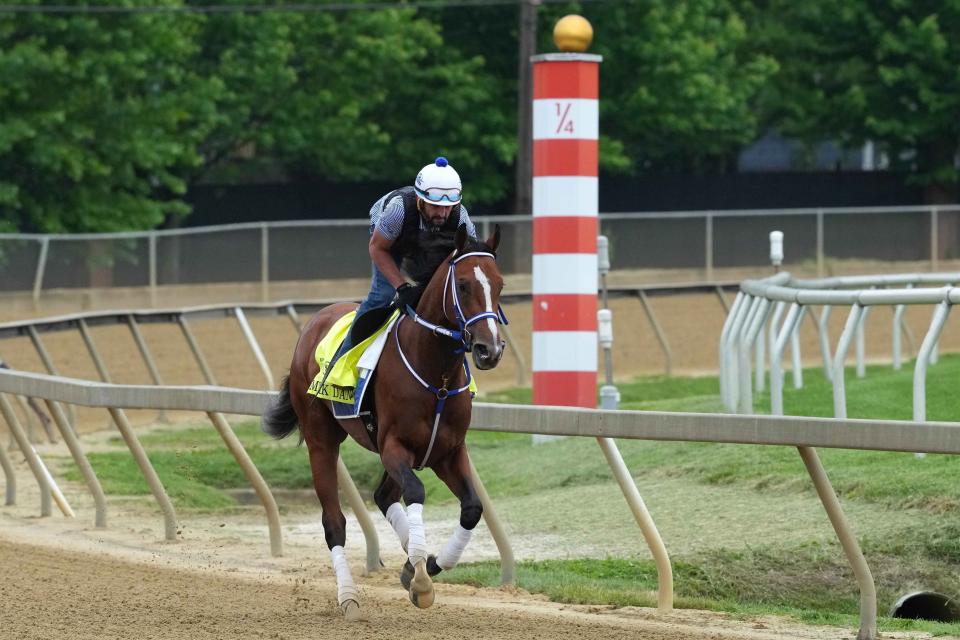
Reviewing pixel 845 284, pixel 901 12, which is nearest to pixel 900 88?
pixel 901 12

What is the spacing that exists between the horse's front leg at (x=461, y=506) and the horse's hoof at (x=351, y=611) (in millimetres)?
337

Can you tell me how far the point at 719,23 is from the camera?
3928 cm

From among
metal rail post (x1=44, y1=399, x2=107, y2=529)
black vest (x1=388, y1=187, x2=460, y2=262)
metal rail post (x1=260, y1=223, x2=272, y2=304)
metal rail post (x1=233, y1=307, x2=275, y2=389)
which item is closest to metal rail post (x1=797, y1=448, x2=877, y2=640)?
black vest (x1=388, y1=187, x2=460, y2=262)

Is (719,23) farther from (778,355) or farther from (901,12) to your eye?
(778,355)

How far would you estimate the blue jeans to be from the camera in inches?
334

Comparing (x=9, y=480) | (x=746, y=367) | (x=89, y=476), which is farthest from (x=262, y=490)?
(x=746, y=367)

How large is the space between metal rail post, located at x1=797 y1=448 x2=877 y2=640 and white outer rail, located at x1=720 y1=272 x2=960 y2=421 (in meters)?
2.82

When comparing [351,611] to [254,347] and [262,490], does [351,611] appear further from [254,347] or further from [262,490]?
[254,347]

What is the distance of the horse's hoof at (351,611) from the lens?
8.02m

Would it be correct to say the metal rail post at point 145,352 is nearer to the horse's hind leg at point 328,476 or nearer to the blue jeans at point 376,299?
the horse's hind leg at point 328,476

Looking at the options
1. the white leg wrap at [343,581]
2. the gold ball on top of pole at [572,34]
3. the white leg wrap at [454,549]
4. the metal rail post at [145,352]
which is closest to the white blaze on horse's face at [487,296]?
the white leg wrap at [454,549]

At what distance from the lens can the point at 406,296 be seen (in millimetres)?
8180

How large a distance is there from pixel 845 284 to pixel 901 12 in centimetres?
2380

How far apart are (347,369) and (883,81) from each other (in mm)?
31081
